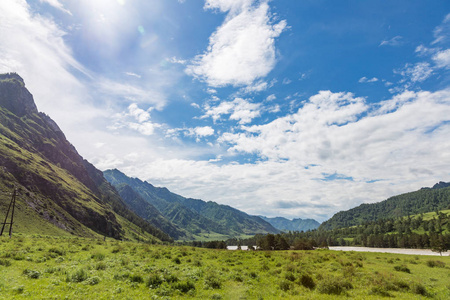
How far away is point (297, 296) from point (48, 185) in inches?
9137

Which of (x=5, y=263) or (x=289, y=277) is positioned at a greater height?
(x=289, y=277)

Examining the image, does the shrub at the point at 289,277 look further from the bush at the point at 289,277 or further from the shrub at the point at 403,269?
the shrub at the point at 403,269

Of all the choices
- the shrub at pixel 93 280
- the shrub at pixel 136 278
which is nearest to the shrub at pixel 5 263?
the shrub at pixel 93 280

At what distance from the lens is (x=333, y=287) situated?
1880 cm

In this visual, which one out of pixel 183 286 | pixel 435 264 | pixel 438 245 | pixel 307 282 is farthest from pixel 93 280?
pixel 438 245

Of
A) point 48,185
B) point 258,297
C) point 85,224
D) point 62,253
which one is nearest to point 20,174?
point 48,185

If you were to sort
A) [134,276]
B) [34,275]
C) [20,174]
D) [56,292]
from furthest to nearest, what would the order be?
1. [20,174]
2. [134,276]
3. [34,275]
4. [56,292]

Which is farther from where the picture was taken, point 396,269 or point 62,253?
point 62,253

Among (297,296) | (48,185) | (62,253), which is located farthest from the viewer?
(48,185)

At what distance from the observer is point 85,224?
186m

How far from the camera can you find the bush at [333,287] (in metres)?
18.6

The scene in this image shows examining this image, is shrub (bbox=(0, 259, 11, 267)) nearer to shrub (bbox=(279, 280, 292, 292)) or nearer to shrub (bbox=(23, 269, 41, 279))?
shrub (bbox=(23, 269, 41, 279))

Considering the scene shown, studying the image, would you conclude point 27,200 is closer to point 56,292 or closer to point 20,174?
point 20,174

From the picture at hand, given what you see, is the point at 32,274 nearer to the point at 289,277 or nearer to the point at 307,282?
the point at 289,277
